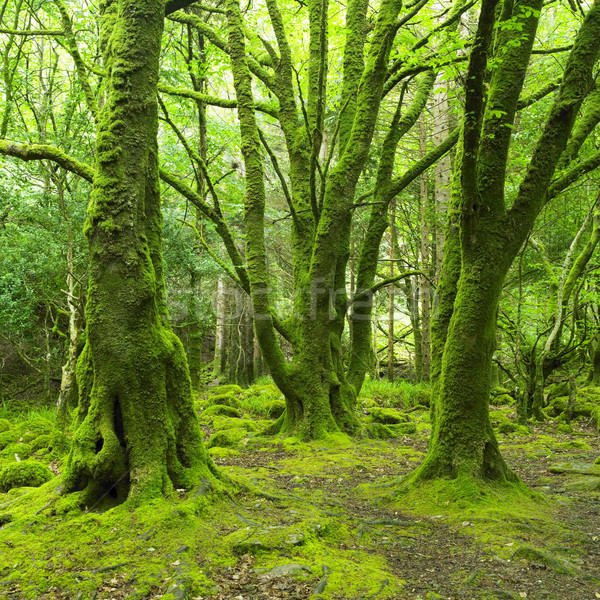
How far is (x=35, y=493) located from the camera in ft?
13.0

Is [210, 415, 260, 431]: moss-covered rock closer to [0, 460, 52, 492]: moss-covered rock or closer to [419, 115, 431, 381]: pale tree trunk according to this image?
[0, 460, 52, 492]: moss-covered rock

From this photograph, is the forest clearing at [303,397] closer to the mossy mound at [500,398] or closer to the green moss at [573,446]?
the green moss at [573,446]

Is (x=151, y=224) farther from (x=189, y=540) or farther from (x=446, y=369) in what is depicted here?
(x=446, y=369)

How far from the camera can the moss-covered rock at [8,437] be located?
740cm

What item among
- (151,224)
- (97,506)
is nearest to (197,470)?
(97,506)

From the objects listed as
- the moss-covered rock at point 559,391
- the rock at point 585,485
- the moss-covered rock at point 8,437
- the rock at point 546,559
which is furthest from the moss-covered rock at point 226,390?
the rock at point 546,559

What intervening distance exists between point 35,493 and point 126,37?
3.89m

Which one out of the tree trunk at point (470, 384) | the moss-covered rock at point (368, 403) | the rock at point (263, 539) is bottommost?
the moss-covered rock at point (368, 403)

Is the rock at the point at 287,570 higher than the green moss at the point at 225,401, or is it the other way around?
the rock at the point at 287,570

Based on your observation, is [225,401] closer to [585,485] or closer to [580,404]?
[585,485]

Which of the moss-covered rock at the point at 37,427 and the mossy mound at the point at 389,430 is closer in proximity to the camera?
the moss-covered rock at the point at 37,427

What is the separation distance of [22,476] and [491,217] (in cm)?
555

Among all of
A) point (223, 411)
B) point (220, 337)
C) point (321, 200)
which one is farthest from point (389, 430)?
point (220, 337)

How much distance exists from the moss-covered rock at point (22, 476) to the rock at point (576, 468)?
6.22 meters
